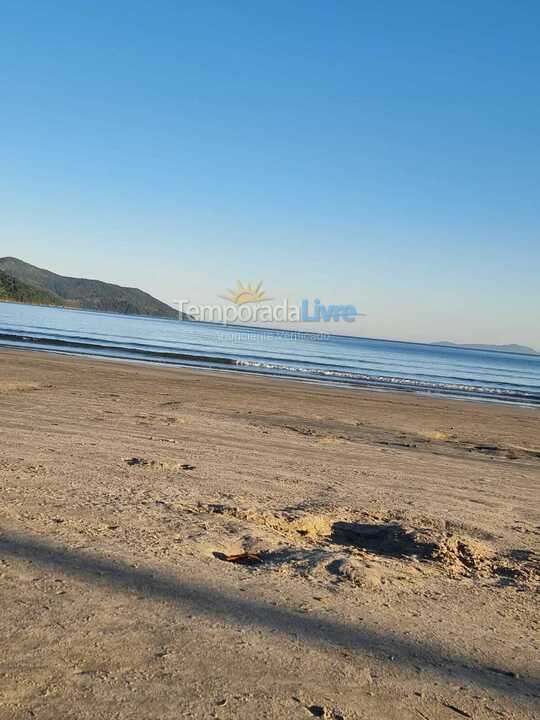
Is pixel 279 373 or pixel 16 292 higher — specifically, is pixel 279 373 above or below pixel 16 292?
below

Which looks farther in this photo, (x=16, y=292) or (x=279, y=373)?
(x=16, y=292)

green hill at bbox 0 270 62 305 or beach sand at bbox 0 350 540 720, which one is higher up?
green hill at bbox 0 270 62 305

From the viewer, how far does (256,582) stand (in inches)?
139

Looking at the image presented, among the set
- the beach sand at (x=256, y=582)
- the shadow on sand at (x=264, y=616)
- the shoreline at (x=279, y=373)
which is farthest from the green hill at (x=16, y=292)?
the shadow on sand at (x=264, y=616)

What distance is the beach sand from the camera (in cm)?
248

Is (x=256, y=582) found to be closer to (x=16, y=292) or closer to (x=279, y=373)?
(x=279, y=373)

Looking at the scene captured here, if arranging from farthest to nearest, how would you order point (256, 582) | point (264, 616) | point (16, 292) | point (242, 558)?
point (16, 292), point (242, 558), point (256, 582), point (264, 616)

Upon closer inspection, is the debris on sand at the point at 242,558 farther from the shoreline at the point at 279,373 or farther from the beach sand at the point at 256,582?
the shoreline at the point at 279,373

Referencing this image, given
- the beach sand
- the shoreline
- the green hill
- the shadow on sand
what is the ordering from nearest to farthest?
the beach sand < the shadow on sand < the shoreline < the green hill

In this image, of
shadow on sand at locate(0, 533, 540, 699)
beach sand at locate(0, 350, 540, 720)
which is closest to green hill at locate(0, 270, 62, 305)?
beach sand at locate(0, 350, 540, 720)

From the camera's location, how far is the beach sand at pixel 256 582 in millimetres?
2479

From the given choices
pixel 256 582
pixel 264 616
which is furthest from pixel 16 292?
pixel 264 616

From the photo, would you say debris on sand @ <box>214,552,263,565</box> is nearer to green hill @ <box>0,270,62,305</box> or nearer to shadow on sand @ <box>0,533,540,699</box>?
shadow on sand @ <box>0,533,540,699</box>

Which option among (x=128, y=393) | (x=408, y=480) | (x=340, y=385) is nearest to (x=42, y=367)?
(x=128, y=393)
